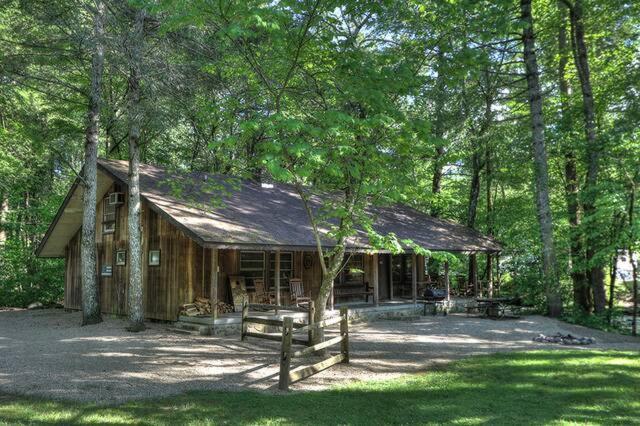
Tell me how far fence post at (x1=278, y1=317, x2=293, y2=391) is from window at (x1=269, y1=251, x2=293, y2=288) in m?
8.89

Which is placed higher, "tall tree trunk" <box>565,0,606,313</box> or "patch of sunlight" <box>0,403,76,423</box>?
"tall tree trunk" <box>565,0,606,313</box>

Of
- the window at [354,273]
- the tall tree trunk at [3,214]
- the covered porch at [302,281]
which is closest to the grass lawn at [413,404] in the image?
the covered porch at [302,281]

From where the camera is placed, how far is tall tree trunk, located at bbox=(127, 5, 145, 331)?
1230cm

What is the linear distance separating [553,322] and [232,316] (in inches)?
395

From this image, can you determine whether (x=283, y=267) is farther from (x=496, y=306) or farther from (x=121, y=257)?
(x=496, y=306)

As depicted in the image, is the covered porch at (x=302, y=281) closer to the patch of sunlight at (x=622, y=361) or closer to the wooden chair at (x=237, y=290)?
the wooden chair at (x=237, y=290)

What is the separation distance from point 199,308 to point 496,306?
10377 millimetres

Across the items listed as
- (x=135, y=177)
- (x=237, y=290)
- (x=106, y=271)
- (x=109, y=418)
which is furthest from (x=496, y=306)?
(x=109, y=418)

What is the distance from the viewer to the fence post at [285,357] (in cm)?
715

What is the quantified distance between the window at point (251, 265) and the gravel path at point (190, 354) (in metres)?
3.09

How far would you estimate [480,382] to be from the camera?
7.59 m

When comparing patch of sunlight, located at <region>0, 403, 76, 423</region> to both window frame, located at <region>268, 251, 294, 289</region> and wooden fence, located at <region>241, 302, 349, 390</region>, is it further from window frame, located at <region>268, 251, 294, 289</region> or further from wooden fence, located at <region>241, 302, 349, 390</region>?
window frame, located at <region>268, 251, 294, 289</region>

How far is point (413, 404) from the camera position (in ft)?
20.9

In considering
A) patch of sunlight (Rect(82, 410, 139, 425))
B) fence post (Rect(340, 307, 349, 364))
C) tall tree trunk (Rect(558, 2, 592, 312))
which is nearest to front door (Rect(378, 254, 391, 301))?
tall tree trunk (Rect(558, 2, 592, 312))
